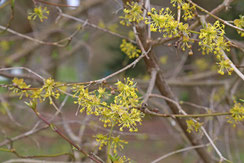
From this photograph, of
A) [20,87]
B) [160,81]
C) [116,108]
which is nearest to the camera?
[116,108]

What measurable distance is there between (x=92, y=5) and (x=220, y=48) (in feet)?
10.9

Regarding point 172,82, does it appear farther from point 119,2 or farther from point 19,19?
point 19,19

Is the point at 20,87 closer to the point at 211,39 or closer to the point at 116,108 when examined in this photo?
the point at 116,108

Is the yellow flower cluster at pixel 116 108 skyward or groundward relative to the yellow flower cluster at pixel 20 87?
groundward

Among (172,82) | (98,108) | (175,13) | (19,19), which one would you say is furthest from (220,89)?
(19,19)

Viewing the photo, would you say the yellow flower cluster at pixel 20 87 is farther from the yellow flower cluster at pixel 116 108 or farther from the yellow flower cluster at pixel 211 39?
the yellow flower cluster at pixel 211 39

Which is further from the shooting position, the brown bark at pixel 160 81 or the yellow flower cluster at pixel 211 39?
the brown bark at pixel 160 81

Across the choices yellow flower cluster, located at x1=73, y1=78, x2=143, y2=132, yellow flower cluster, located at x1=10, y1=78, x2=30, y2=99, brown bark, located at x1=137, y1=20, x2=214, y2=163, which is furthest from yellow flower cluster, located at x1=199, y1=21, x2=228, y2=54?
yellow flower cluster, located at x1=10, y1=78, x2=30, y2=99

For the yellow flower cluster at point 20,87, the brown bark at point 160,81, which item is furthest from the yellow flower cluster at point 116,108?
the brown bark at point 160,81

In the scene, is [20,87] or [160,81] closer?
[20,87]

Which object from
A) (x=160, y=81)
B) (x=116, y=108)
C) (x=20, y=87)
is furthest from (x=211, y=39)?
(x=20, y=87)

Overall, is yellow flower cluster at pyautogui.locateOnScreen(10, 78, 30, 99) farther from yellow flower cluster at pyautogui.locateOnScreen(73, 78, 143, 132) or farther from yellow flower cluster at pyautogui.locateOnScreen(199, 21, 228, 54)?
yellow flower cluster at pyautogui.locateOnScreen(199, 21, 228, 54)

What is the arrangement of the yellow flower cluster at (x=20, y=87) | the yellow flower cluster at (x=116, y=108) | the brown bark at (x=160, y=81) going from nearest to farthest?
the yellow flower cluster at (x=116, y=108), the yellow flower cluster at (x=20, y=87), the brown bark at (x=160, y=81)

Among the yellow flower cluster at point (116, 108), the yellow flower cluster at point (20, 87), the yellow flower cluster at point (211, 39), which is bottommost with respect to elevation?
the yellow flower cluster at point (116, 108)
